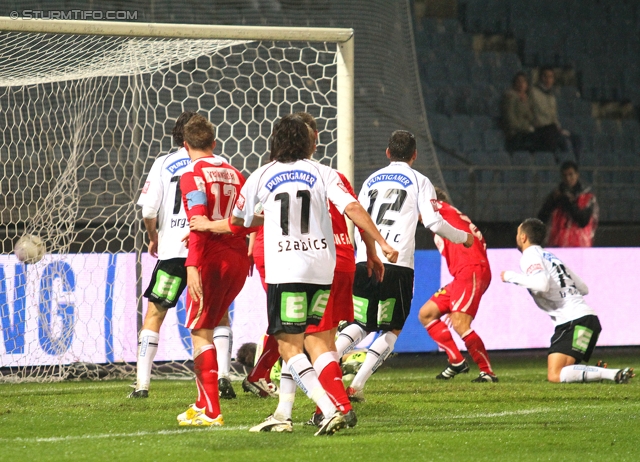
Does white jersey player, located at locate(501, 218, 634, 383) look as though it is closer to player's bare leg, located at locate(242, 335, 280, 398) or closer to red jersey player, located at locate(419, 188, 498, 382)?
red jersey player, located at locate(419, 188, 498, 382)

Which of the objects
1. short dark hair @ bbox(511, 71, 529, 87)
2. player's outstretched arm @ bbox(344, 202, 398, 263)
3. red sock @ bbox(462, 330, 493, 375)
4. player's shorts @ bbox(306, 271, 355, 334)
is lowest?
red sock @ bbox(462, 330, 493, 375)

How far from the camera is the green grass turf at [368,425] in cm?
456

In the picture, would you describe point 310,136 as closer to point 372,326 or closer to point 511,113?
point 372,326

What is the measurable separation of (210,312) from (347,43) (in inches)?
126

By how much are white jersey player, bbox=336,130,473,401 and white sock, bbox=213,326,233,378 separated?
89cm

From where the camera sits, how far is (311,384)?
4938mm

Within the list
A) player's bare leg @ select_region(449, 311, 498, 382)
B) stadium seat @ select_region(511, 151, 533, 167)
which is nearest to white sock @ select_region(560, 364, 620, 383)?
player's bare leg @ select_region(449, 311, 498, 382)

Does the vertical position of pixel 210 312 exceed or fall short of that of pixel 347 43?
it falls short

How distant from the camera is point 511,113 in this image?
609 inches

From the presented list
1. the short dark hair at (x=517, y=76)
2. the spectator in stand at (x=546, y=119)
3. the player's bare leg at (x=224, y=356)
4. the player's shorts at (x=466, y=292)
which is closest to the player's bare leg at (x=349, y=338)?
the player's bare leg at (x=224, y=356)

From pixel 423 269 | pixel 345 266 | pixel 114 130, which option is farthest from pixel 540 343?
pixel 345 266

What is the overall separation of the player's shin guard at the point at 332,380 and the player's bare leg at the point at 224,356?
1.92 m

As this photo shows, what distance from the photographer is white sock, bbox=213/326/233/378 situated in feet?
22.9

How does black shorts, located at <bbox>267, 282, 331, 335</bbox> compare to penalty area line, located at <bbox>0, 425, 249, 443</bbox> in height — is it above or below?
above
